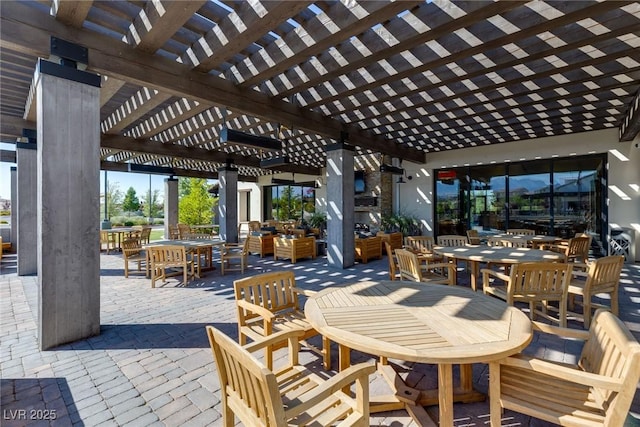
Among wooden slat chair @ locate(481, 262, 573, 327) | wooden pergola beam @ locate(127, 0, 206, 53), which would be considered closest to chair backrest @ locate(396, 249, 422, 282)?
wooden slat chair @ locate(481, 262, 573, 327)

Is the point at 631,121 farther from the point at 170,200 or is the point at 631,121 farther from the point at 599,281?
the point at 170,200

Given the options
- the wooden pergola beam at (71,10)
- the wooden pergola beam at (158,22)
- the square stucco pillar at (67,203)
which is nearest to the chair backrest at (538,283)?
the wooden pergola beam at (158,22)

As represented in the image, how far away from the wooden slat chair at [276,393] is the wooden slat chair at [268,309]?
0.58 meters

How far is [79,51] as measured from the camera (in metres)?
3.42

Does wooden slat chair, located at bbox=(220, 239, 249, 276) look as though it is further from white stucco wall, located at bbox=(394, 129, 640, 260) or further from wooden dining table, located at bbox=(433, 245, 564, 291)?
white stucco wall, located at bbox=(394, 129, 640, 260)

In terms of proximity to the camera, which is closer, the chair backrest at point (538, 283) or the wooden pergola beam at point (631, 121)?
the chair backrest at point (538, 283)

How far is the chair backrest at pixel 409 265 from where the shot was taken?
410cm

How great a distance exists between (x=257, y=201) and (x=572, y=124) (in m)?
14.3

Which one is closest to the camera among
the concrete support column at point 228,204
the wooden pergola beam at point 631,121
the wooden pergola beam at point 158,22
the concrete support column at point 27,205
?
the wooden pergola beam at point 158,22

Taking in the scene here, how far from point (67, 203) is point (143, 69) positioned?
1875 mm

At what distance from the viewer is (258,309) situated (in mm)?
2510

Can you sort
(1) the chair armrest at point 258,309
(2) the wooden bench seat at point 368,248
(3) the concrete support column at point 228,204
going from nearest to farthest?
(1) the chair armrest at point 258,309 → (2) the wooden bench seat at point 368,248 → (3) the concrete support column at point 228,204

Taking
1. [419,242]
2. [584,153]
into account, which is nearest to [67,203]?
[419,242]

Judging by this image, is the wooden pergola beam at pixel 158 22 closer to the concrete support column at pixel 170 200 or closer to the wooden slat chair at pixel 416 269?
the wooden slat chair at pixel 416 269
